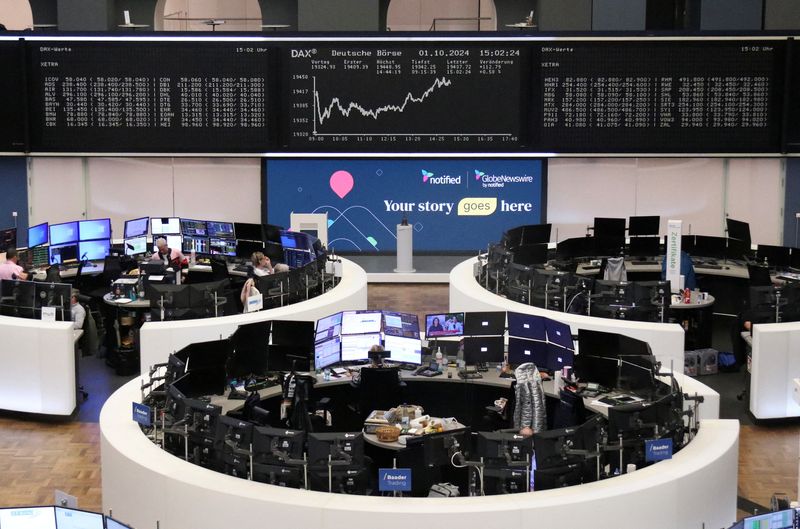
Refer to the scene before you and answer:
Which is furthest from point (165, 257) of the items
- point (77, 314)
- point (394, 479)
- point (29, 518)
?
point (394, 479)

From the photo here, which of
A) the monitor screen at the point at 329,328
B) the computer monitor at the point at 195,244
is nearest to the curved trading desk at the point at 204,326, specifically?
the monitor screen at the point at 329,328

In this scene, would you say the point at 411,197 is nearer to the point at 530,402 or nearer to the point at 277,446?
the point at 530,402

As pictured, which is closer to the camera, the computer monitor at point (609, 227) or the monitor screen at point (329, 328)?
the monitor screen at point (329, 328)

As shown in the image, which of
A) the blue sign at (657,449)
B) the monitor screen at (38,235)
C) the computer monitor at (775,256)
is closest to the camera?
the blue sign at (657,449)

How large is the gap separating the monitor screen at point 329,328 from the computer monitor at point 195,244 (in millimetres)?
5566

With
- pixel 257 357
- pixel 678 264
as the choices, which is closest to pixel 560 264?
pixel 678 264

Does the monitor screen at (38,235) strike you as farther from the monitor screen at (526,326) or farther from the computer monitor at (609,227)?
the computer monitor at (609,227)

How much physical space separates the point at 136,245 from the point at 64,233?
1000 millimetres

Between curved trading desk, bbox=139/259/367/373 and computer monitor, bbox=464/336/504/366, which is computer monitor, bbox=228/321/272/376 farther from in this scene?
computer monitor, bbox=464/336/504/366

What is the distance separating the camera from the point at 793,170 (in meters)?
17.3

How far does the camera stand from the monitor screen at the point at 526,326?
411 inches

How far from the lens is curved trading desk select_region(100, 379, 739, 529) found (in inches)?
278

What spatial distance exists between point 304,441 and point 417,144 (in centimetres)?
981

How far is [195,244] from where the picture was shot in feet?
52.0
